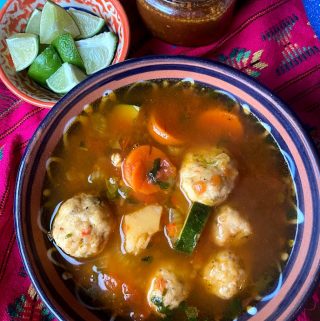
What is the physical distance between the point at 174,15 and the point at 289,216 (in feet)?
3.23

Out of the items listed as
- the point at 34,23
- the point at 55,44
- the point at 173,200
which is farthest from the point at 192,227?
the point at 34,23

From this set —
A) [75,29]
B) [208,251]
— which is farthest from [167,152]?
[75,29]

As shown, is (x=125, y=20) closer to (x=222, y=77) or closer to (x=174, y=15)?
(x=174, y=15)

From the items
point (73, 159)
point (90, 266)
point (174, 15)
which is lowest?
point (90, 266)

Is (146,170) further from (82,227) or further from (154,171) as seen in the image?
(82,227)

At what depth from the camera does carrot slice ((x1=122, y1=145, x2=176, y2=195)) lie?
229 centimetres

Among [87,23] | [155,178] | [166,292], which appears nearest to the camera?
[166,292]

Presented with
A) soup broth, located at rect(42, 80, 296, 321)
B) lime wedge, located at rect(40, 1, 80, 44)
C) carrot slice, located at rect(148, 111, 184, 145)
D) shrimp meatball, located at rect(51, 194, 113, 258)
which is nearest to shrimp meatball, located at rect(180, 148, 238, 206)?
soup broth, located at rect(42, 80, 296, 321)

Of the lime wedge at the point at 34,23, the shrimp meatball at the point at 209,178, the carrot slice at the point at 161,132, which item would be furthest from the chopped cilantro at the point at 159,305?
the lime wedge at the point at 34,23

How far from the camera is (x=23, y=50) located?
2652mm

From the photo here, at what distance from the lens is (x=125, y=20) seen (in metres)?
2.57

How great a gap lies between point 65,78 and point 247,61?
2.76ft

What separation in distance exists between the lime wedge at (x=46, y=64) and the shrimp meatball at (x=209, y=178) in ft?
2.70

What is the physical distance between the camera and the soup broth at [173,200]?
88.4 inches
